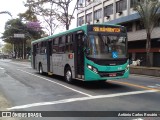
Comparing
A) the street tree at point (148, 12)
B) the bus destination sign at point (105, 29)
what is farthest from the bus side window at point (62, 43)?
the street tree at point (148, 12)

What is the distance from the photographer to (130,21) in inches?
1522

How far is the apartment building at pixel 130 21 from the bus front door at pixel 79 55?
19.6m

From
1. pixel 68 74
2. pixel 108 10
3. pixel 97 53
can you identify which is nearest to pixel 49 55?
pixel 68 74

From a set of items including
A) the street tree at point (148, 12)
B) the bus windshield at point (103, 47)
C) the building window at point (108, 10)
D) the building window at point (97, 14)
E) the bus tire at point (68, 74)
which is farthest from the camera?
the building window at point (97, 14)

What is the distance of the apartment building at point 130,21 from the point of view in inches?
1427

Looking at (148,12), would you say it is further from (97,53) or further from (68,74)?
(97,53)

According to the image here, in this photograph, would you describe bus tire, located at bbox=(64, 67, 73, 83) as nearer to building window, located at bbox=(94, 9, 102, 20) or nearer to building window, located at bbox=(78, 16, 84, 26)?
building window, located at bbox=(94, 9, 102, 20)

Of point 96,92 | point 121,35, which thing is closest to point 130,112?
point 96,92

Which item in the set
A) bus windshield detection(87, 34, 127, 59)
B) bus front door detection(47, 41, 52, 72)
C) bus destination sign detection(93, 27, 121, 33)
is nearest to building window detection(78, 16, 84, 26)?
bus front door detection(47, 41, 52, 72)

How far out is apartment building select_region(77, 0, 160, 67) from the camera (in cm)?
3625

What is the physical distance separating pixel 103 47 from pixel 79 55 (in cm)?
155

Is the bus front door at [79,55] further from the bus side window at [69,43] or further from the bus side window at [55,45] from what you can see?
the bus side window at [55,45]

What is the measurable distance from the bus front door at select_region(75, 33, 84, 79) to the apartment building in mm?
19636

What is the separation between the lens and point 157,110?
9023 millimetres
